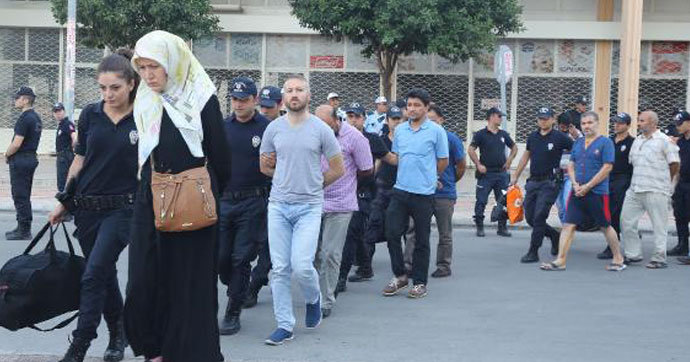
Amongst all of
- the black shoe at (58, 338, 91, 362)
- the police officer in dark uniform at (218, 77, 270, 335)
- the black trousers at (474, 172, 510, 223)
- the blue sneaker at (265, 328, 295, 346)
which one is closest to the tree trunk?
the black trousers at (474, 172, 510, 223)

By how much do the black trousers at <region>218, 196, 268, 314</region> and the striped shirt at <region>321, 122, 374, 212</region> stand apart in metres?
0.77

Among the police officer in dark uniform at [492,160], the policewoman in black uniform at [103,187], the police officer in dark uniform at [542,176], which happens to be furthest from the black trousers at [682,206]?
the policewoman in black uniform at [103,187]

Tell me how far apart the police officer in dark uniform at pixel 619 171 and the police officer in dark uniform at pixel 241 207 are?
18.5ft

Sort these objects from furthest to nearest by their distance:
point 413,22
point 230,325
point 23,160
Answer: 1. point 413,22
2. point 23,160
3. point 230,325

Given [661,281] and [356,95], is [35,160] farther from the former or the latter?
[356,95]

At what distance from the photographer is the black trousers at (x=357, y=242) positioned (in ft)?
31.1

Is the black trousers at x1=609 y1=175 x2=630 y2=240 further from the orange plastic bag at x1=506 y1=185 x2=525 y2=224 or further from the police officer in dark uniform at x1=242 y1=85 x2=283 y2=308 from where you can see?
the police officer in dark uniform at x1=242 y1=85 x2=283 y2=308

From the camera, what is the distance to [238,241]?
302 inches

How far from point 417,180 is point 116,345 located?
3496 millimetres

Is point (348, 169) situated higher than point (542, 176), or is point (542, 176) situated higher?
point (348, 169)

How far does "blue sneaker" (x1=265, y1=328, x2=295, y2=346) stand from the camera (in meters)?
7.26

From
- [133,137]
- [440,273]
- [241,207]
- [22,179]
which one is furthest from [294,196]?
[22,179]

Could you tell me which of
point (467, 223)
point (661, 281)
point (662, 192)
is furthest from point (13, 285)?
point (467, 223)

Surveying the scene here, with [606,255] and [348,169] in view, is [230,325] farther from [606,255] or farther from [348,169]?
[606,255]
